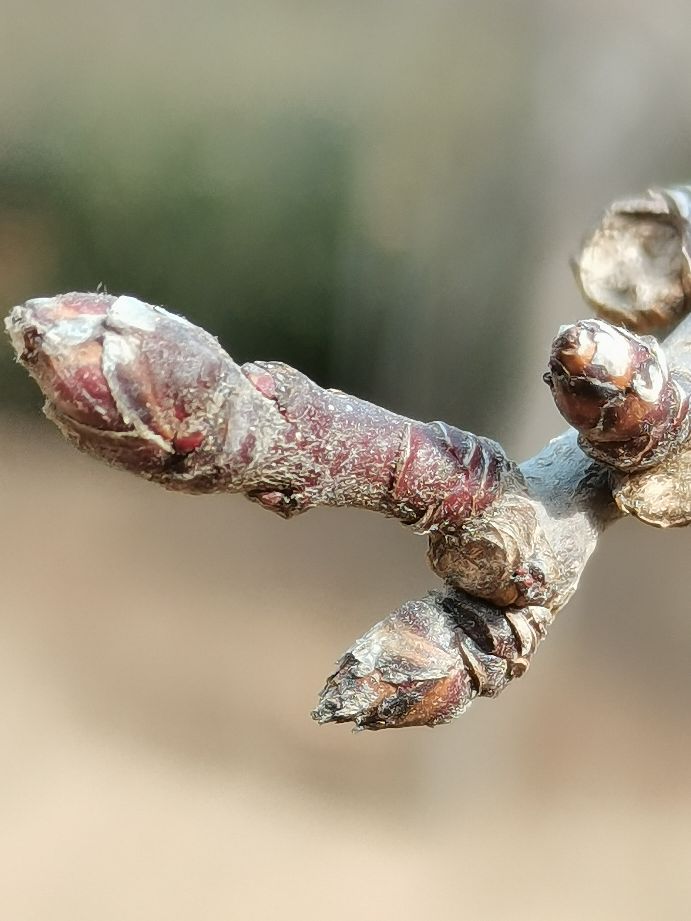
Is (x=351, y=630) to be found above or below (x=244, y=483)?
below

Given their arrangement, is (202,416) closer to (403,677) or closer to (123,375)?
(123,375)

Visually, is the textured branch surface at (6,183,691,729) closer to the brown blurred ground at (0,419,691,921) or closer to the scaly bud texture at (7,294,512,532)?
the scaly bud texture at (7,294,512,532)

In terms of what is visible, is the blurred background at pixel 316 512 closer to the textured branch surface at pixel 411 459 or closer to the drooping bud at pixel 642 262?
the drooping bud at pixel 642 262

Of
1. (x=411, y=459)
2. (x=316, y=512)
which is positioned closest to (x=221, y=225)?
(x=316, y=512)

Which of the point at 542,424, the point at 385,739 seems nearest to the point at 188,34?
the point at 542,424

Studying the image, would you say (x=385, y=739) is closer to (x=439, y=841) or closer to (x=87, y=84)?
(x=439, y=841)

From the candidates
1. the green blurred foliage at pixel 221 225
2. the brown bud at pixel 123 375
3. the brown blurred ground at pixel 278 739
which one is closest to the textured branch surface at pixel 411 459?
the brown bud at pixel 123 375

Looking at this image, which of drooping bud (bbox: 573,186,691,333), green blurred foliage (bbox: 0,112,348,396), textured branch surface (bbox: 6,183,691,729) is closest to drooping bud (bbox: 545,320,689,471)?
textured branch surface (bbox: 6,183,691,729)
